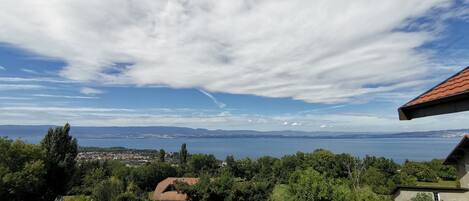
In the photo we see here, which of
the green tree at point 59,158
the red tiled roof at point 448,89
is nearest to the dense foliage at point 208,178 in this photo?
the green tree at point 59,158

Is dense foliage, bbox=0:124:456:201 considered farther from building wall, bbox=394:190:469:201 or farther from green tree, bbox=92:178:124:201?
building wall, bbox=394:190:469:201

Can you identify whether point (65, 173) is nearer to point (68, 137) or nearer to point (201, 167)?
point (68, 137)

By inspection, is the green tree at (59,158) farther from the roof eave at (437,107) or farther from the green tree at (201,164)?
the green tree at (201,164)

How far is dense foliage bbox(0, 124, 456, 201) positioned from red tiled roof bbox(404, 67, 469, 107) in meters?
15.9

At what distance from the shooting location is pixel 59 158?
2769 cm

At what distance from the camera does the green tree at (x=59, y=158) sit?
87.6ft

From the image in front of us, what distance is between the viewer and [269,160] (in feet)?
187

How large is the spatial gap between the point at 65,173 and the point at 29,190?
203 inches

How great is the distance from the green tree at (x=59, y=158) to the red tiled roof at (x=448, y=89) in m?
28.6

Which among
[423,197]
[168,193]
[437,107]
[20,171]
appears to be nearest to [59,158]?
[20,171]

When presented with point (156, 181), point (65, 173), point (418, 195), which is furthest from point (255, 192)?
point (156, 181)

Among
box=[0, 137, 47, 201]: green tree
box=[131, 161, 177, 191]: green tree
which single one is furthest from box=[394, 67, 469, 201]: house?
box=[131, 161, 177, 191]: green tree

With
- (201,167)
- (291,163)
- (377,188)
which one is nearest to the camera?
(377,188)

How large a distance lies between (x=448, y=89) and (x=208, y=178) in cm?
2769
